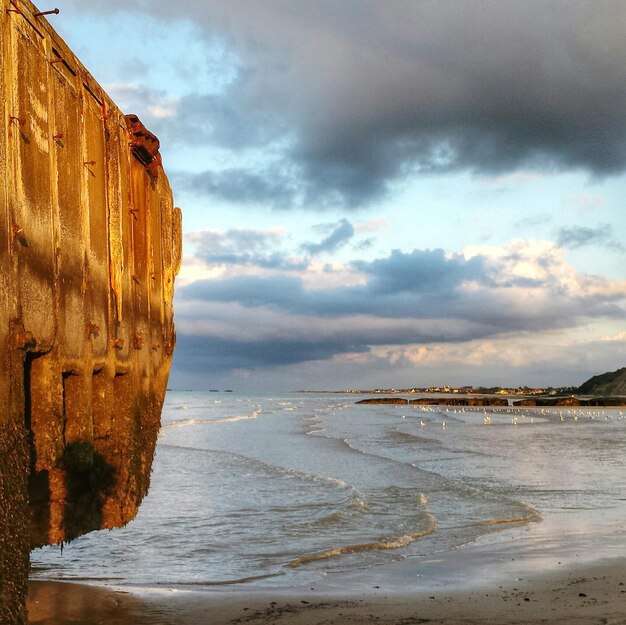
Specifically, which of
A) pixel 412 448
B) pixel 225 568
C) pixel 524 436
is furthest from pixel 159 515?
pixel 524 436

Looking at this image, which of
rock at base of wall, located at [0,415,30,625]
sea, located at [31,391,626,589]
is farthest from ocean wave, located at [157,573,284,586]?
rock at base of wall, located at [0,415,30,625]

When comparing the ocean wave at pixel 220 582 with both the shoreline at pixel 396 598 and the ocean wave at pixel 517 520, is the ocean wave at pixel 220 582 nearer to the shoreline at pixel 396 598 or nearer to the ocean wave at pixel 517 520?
the shoreline at pixel 396 598

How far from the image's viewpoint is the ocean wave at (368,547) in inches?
480

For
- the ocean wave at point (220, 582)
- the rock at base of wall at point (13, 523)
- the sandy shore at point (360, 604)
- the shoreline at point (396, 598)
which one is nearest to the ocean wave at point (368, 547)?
the ocean wave at point (220, 582)

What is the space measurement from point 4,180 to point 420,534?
11.4m

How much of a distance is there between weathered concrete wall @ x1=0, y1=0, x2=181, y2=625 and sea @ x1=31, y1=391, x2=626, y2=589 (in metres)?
1.55

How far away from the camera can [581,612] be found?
8.72m

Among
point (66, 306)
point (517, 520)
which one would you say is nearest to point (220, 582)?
point (66, 306)

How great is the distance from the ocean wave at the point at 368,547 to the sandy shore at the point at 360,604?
1836 mm

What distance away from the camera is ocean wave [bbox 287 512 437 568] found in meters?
12.2

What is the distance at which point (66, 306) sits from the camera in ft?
19.0

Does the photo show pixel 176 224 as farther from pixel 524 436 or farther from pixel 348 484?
pixel 524 436

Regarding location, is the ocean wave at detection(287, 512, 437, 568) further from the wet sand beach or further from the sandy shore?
the sandy shore

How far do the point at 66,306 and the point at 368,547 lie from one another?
889 cm
